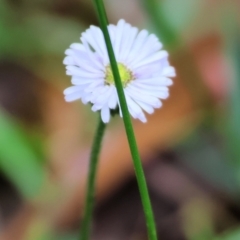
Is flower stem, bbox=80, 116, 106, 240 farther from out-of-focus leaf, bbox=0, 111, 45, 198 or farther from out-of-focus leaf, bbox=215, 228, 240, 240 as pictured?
out-of-focus leaf, bbox=0, 111, 45, 198

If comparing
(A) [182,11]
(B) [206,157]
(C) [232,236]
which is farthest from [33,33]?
(C) [232,236]

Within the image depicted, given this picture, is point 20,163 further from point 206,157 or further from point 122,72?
point 122,72

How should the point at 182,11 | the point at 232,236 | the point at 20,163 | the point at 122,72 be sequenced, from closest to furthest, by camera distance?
the point at 122,72 < the point at 232,236 < the point at 20,163 < the point at 182,11

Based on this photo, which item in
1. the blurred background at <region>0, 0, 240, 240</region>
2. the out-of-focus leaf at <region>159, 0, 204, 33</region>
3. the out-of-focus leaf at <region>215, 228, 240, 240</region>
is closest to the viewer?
the out-of-focus leaf at <region>215, 228, 240, 240</region>

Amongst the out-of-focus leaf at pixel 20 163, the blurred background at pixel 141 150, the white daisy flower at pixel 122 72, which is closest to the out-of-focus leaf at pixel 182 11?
the blurred background at pixel 141 150

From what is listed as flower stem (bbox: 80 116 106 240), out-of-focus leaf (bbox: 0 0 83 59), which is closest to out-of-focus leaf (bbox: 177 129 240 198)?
out-of-focus leaf (bbox: 0 0 83 59)
